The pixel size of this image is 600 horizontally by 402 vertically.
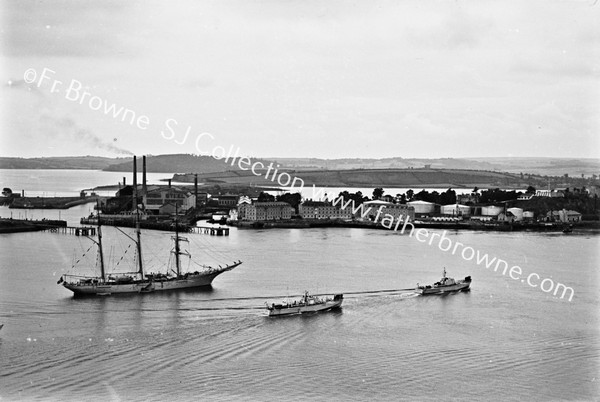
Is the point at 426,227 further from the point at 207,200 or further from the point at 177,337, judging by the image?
the point at 177,337

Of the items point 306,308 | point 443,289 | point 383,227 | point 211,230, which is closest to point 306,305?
point 306,308

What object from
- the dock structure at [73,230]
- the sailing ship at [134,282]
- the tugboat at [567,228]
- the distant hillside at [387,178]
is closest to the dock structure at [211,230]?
the dock structure at [73,230]

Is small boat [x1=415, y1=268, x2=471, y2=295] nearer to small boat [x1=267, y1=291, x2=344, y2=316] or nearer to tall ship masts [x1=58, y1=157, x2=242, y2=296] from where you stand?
small boat [x1=267, y1=291, x2=344, y2=316]

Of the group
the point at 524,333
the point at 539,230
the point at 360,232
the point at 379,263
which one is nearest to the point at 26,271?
the point at 379,263

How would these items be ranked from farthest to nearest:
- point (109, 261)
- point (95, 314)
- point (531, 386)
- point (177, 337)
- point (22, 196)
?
point (22, 196) < point (109, 261) < point (95, 314) < point (177, 337) < point (531, 386)

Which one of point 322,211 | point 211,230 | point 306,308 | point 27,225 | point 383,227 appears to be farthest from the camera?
point 322,211

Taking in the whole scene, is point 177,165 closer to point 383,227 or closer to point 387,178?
point 387,178
